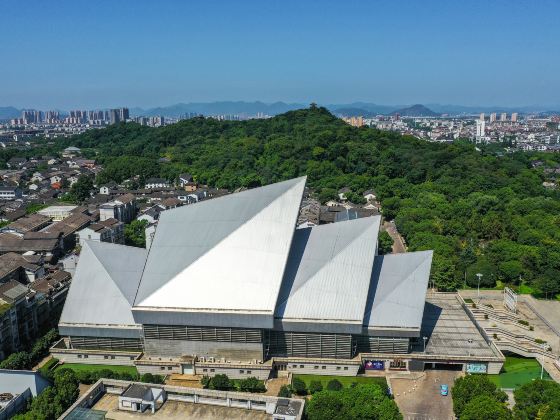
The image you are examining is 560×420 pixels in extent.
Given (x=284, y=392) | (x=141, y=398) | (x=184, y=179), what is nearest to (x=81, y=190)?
(x=184, y=179)

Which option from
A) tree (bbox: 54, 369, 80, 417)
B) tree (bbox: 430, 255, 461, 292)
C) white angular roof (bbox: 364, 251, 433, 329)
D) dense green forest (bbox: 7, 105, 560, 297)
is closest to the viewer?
tree (bbox: 54, 369, 80, 417)

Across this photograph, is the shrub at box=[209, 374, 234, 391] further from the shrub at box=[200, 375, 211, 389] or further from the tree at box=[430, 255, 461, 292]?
the tree at box=[430, 255, 461, 292]

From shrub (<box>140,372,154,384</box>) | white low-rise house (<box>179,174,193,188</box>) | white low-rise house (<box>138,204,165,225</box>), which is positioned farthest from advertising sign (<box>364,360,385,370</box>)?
white low-rise house (<box>179,174,193,188</box>)

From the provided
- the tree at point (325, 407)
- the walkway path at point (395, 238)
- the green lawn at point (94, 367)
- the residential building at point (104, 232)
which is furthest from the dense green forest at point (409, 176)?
the residential building at point (104, 232)

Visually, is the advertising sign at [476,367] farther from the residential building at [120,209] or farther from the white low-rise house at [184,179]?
the white low-rise house at [184,179]

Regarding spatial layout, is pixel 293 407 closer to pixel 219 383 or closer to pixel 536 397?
pixel 219 383
